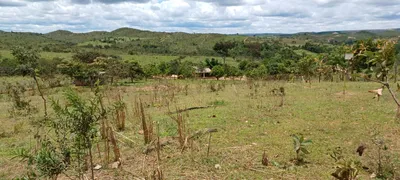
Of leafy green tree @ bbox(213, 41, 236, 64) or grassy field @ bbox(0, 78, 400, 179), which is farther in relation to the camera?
leafy green tree @ bbox(213, 41, 236, 64)

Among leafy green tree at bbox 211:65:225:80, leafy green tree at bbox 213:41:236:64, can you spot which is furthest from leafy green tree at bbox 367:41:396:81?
leafy green tree at bbox 213:41:236:64

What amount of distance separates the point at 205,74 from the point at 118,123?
32.2m

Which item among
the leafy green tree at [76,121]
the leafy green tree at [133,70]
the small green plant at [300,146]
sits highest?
the leafy green tree at [76,121]

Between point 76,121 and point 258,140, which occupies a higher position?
point 76,121

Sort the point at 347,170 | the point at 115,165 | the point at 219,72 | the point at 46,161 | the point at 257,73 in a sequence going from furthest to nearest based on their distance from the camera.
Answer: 1. the point at 219,72
2. the point at 257,73
3. the point at 115,165
4. the point at 347,170
5. the point at 46,161

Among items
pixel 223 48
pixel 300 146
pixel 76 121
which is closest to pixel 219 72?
pixel 300 146

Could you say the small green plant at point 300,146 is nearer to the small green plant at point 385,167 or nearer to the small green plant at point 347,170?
the small green plant at point 385,167

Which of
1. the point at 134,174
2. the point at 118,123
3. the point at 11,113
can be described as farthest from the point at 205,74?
the point at 134,174

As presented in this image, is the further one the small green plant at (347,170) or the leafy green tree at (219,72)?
the leafy green tree at (219,72)

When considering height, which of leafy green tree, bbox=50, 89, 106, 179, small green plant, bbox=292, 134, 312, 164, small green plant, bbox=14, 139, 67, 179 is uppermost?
leafy green tree, bbox=50, 89, 106, 179

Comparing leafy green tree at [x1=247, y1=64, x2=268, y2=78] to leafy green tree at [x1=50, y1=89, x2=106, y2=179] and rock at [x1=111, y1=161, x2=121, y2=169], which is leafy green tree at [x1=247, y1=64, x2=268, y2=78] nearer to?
rock at [x1=111, y1=161, x2=121, y2=169]

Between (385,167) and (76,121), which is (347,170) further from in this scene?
(76,121)

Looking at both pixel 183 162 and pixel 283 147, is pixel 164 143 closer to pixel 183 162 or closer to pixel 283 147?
pixel 183 162

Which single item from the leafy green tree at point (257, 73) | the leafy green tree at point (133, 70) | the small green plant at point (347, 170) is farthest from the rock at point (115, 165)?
the leafy green tree at point (133, 70)
